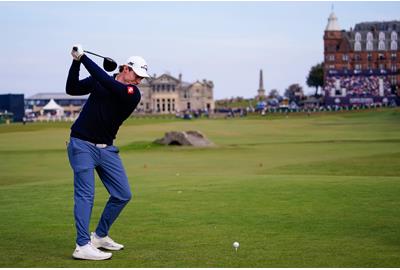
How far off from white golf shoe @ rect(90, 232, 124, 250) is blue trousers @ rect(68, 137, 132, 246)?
0.28 feet

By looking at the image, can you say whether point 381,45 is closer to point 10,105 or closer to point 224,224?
point 10,105

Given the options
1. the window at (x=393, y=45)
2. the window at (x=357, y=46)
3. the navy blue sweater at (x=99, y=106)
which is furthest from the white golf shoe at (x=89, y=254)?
the window at (x=357, y=46)

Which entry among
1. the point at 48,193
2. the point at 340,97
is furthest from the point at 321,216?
the point at 340,97

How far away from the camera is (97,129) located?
39.0 ft

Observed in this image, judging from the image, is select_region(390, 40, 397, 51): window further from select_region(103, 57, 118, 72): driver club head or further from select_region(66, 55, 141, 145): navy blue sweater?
select_region(66, 55, 141, 145): navy blue sweater

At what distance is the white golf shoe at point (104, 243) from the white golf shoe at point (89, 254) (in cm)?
56

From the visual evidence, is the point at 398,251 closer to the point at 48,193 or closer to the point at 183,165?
the point at 48,193

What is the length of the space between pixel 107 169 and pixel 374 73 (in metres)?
165

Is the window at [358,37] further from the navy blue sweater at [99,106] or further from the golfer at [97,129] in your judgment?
the navy blue sweater at [99,106]

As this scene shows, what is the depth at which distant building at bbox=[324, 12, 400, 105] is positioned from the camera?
17012 cm

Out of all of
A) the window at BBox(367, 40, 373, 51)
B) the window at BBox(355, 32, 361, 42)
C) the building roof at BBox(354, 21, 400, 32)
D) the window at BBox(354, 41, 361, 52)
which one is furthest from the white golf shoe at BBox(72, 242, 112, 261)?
the window at BBox(355, 32, 361, 42)

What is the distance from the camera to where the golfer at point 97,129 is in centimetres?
1159

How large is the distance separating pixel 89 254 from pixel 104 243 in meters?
0.83

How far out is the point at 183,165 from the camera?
35.9 m
